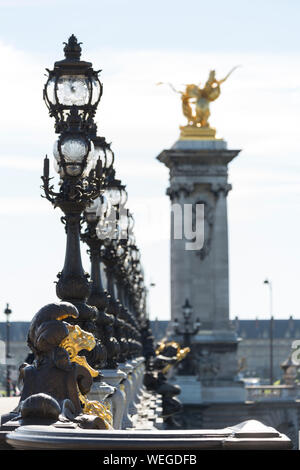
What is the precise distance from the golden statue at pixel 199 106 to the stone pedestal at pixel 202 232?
0.79m

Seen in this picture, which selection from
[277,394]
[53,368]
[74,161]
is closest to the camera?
[53,368]

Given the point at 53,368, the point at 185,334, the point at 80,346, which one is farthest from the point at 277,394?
the point at 53,368

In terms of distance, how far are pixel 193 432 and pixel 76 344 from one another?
3103 millimetres

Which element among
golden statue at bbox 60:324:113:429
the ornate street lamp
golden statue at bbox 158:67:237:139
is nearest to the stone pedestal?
golden statue at bbox 158:67:237:139

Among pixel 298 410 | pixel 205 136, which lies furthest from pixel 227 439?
pixel 205 136

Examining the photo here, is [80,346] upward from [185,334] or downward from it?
downward

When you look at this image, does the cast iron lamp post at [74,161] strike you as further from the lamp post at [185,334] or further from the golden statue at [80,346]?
the lamp post at [185,334]

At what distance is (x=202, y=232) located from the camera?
95562 millimetres

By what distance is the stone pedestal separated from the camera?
95.2 metres

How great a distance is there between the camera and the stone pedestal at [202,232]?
9525 cm

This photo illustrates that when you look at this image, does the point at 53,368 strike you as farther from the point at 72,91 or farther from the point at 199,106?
the point at 199,106

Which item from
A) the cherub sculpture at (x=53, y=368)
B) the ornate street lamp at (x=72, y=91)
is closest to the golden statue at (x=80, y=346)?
the cherub sculpture at (x=53, y=368)

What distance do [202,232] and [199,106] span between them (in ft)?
31.5

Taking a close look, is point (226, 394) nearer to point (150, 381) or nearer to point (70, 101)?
point (150, 381)
